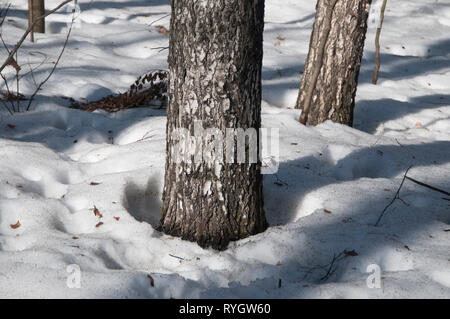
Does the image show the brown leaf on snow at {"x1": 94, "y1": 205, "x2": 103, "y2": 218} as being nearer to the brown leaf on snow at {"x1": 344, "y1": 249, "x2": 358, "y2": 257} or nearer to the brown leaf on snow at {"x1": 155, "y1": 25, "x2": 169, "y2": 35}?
the brown leaf on snow at {"x1": 344, "y1": 249, "x2": 358, "y2": 257}

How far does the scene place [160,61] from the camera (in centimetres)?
659

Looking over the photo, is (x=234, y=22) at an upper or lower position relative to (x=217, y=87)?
upper

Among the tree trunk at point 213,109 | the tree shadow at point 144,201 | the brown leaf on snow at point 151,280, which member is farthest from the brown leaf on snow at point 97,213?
the brown leaf on snow at point 151,280

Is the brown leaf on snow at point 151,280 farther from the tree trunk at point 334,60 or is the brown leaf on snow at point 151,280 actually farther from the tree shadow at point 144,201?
the tree trunk at point 334,60

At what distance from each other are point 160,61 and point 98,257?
4606mm

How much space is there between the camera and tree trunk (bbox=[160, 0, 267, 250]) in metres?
2.38

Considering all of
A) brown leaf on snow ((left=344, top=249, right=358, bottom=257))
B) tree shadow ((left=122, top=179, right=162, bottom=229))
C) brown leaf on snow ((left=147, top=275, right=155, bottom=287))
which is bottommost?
tree shadow ((left=122, top=179, right=162, bottom=229))

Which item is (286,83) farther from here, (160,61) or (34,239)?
(34,239)

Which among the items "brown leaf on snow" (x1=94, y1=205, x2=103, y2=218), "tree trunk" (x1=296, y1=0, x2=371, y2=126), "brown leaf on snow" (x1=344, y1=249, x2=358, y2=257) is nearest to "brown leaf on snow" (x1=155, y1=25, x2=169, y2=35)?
"tree trunk" (x1=296, y1=0, x2=371, y2=126)

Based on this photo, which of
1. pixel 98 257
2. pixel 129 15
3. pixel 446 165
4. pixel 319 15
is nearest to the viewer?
pixel 98 257

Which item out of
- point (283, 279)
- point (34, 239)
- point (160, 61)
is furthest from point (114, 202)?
point (160, 61)

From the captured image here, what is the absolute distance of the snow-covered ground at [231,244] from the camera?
2.17 metres

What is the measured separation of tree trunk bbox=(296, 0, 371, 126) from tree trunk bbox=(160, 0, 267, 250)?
2001 millimetres

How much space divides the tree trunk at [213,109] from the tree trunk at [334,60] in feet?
6.57
